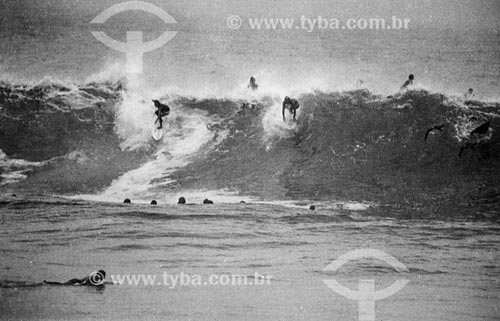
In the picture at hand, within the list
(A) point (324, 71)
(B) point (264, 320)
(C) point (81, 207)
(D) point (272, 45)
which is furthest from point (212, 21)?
(B) point (264, 320)

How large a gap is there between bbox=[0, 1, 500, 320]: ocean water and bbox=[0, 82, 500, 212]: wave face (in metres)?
0.01

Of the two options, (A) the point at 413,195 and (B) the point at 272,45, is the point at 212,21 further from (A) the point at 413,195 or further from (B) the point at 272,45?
(A) the point at 413,195

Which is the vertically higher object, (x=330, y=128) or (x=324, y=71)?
(x=324, y=71)

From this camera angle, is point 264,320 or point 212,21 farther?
point 212,21

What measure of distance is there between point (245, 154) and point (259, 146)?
133 mm

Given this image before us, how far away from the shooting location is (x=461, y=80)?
22.6 ft

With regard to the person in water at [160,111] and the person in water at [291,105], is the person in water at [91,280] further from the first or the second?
the person in water at [291,105]

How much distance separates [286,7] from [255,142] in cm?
112

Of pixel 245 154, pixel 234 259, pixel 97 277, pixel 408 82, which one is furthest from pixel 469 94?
pixel 97 277

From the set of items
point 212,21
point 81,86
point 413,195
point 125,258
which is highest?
point 212,21

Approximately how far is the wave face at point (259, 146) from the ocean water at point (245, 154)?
1 cm

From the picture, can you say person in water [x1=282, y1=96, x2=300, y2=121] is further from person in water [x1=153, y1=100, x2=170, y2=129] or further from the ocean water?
person in water [x1=153, y1=100, x2=170, y2=129]

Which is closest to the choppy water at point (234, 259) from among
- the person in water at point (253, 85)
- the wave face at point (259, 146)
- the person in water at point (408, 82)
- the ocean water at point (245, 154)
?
the ocean water at point (245, 154)

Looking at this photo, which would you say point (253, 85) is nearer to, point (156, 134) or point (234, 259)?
point (156, 134)
